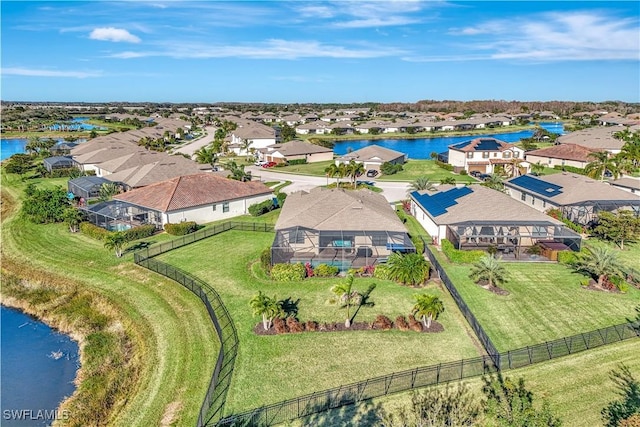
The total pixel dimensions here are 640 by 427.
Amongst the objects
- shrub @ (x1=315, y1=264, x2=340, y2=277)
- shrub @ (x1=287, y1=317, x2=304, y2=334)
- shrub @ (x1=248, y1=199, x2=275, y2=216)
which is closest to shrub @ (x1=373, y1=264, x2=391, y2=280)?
shrub @ (x1=315, y1=264, x2=340, y2=277)

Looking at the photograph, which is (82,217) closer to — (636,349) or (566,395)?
(566,395)

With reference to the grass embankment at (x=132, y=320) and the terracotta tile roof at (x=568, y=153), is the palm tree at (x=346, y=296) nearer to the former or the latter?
the grass embankment at (x=132, y=320)

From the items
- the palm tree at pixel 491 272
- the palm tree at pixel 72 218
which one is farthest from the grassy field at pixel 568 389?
the palm tree at pixel 72 218

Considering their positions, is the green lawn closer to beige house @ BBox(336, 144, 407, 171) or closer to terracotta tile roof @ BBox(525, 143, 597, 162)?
beige house @ BBox(336, 144, 407, 171)

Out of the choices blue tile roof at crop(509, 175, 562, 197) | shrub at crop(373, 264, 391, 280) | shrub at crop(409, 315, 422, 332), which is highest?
blue tile roof at crop(509, 175, 562, 197)

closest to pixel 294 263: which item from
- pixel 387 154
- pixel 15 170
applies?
pixel 387 154

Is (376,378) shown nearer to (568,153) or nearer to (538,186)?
(538,186)

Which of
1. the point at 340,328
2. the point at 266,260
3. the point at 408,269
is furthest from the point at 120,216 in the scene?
the point at 408,269
